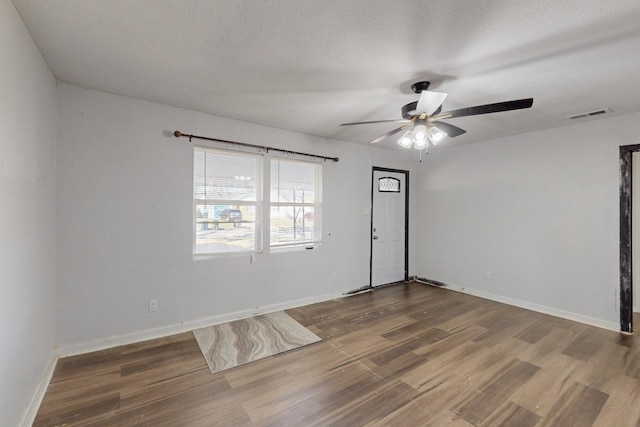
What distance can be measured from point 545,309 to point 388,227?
2.50 m

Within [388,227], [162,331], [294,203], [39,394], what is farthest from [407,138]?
[39,394]

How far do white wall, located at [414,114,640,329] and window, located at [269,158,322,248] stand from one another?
7.76 ft

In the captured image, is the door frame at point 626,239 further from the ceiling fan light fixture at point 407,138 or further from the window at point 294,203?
the window at point 294,203

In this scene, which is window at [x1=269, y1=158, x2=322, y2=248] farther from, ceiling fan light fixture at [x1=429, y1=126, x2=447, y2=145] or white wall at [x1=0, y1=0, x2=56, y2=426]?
white wall at [x1=0, y1=0, x2=56, y2=426]

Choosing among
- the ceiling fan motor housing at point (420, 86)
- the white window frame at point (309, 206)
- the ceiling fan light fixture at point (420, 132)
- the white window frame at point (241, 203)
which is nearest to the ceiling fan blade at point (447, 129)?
the ceiling fan light fixture at point (420, 132)

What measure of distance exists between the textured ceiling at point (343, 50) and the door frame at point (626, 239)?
58 cm

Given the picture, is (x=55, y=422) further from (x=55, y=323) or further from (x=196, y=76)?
(x=196, y=76)

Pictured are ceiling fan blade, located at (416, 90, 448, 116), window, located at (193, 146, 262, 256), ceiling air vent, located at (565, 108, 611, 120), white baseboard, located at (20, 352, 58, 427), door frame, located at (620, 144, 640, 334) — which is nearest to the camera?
white baseboard, located at (20, 352, 58, 427)

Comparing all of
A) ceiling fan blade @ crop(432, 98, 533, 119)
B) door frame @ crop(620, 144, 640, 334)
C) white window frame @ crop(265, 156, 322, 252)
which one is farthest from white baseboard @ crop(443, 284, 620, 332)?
ceiling fan blade @ crop(432, 98, 533, 119)

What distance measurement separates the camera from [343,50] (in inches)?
77.2

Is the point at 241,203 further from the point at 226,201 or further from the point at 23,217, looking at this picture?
the point at 23,217

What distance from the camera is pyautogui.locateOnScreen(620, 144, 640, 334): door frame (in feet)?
10.5

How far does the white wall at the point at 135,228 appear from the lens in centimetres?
261

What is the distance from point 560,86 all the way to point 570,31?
96 cm
